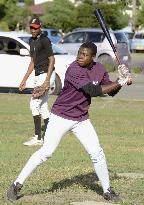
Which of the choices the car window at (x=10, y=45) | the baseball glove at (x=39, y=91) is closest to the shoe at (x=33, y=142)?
the baseball glove at (x=39, y=91)

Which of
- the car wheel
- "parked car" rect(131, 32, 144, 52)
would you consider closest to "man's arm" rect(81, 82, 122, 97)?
the car wheel

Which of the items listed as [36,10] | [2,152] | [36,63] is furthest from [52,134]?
[36,10]

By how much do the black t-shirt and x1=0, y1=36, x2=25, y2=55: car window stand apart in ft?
28.9

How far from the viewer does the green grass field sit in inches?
309

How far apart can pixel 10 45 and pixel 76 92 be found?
43.6 ft

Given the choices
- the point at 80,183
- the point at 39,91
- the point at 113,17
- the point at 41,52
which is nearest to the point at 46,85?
the point at 39,91

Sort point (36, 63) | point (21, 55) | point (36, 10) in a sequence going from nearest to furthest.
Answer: point (36, 63), point (21, 55), point (36, 10)

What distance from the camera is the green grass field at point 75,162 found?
7840mm

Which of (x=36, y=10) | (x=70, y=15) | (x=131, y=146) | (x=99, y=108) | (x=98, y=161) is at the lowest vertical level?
(x=36, y=10)

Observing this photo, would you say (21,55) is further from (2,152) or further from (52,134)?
(52,134)

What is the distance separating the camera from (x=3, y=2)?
55312 mm

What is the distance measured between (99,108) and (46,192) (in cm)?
911

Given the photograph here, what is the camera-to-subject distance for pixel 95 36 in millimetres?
32531

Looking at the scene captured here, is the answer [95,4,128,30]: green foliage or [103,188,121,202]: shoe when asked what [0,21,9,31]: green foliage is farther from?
[103,188,121,202]: shoe
